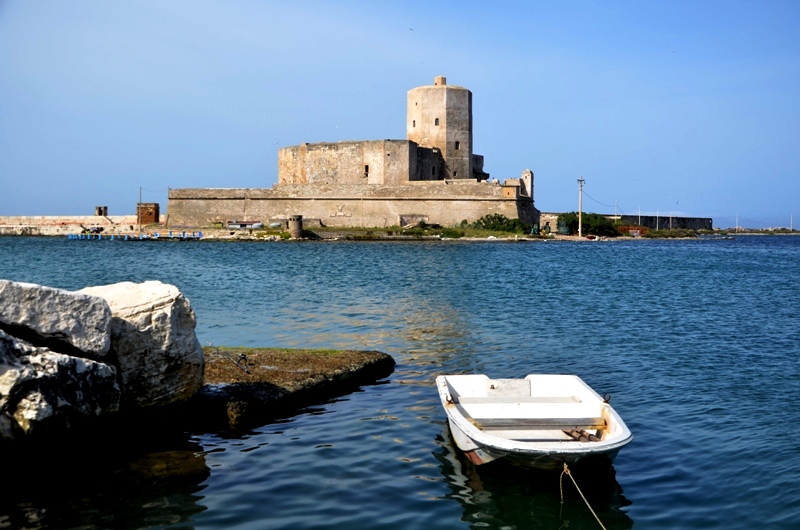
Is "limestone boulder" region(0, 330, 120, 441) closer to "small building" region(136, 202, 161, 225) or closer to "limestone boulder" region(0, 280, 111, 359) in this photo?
"limestone boulder" region(0, 280, 111, 359)

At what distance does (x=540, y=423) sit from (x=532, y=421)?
64 millimetres

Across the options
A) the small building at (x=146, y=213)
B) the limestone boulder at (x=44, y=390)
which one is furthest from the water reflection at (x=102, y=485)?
the small building at (x=146, y=213)

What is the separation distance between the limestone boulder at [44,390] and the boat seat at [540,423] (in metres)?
2.83

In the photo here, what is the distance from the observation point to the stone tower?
47.3m

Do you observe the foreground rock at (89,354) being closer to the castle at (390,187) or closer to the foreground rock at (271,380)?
the foreground rock at (271,380)

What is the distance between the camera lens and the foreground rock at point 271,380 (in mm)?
6782

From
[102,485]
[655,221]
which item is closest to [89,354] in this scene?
[102,485]

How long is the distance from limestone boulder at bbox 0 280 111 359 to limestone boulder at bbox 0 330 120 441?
0.11 metres

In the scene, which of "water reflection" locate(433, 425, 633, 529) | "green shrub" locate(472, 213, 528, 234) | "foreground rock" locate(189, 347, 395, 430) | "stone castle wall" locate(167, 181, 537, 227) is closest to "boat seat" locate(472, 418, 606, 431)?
"water reflection" locate(433, 425, 633, 529)

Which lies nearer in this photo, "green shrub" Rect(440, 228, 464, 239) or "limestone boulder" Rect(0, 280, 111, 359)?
"limestone boulder" Rect(0, 280, 111, 359)

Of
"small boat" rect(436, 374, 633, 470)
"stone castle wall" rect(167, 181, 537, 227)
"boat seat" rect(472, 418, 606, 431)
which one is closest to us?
"small boat" rect(436, 374, 633, 470)

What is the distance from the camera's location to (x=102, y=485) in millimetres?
5434

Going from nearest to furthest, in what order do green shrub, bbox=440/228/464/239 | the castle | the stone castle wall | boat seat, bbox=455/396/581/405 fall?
boat seat, bbox=455/396/581/405, green shrub, bbox=440/228/464/239, the stone castle wall, the castle

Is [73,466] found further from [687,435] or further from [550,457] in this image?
[687,435]
